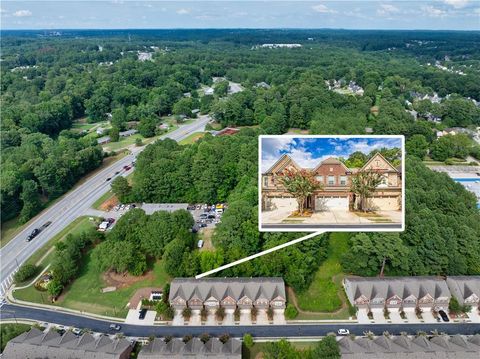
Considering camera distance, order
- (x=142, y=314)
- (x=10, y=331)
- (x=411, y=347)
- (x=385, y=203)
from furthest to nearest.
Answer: (x=142, y=314) < (x=10, y=331) < (x=411, y=347) < (x=385, y=203)

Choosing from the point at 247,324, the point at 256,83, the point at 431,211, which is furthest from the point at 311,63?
the point at 247,324

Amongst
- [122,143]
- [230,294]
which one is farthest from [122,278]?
[122,143]

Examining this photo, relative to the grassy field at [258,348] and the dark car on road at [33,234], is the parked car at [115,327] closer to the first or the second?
the grassy field at [258,348]

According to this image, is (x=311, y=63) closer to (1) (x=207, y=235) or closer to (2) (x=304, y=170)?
(1) (x=207, y=235)

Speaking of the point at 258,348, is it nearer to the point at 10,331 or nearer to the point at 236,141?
the point at 10,331

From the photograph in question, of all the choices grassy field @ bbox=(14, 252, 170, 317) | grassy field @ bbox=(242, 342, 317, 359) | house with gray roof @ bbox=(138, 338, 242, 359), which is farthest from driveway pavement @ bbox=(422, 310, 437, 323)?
grassy field @ bbox=(14, 252, 170, 317)
